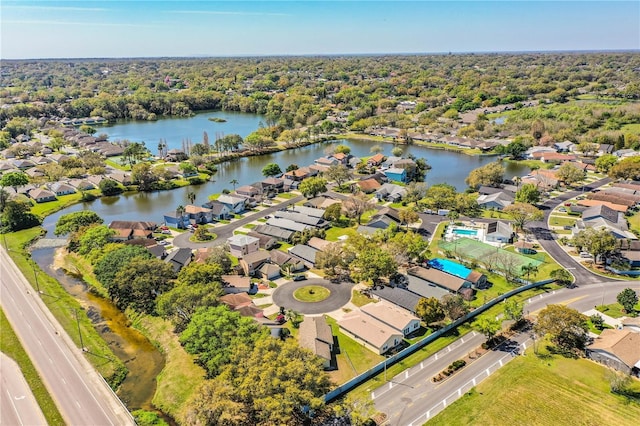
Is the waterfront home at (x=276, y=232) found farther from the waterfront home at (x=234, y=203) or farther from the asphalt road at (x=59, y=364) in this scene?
the asphalt road at (x=59, y=364)

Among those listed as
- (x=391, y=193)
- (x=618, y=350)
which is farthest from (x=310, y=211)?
(x=618, y=350)

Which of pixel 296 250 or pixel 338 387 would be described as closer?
pixel 338 387

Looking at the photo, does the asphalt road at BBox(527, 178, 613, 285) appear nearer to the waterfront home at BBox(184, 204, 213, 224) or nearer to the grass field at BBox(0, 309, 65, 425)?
the waterfront home at BBox(184, 204, 213, 224)

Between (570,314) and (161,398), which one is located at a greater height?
(570,314)

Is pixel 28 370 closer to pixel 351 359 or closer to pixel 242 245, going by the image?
pixel 242 245

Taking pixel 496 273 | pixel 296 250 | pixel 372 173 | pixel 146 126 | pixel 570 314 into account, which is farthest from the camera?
pixel 146 126

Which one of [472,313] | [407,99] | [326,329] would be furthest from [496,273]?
[407,99]

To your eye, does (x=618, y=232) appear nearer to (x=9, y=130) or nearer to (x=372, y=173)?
(x=372, y=173)
